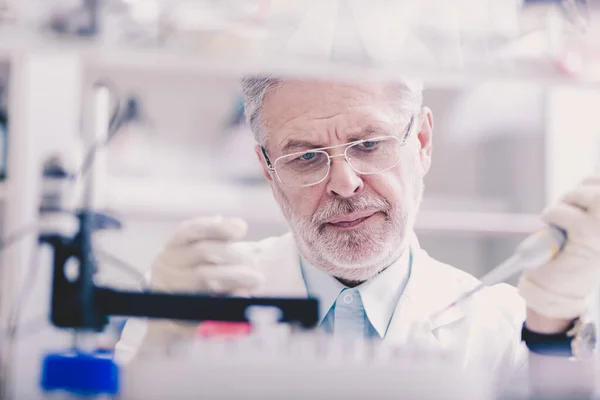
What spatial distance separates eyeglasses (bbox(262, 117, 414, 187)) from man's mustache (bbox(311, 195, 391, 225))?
0.04 m

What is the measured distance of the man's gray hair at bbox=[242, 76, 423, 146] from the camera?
879 millimetres

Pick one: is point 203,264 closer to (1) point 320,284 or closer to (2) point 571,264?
(1) point 320,284

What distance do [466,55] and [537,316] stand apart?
393 millimetres

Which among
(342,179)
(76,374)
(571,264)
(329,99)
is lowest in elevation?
(76,374)

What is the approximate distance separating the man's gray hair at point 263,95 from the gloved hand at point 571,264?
0.27 m

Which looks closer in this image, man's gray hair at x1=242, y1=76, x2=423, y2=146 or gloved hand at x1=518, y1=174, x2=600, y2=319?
gloved hand at x1=518, y1=174, x2=600, y2=319

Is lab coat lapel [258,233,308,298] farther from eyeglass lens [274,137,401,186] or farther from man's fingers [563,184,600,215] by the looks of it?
man's fingers [563,184,600,215]

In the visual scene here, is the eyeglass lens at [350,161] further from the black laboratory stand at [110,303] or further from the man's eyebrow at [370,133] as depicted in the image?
the black laboratory stand at [110,303]

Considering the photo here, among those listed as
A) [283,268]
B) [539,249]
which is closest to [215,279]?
[283,268]

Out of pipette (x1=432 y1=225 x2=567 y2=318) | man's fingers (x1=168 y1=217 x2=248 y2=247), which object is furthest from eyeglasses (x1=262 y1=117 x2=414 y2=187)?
pipette (x1=432 y1=225 x2=567 y2=318)

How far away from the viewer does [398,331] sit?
2.68 ft

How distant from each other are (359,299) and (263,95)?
33 cm

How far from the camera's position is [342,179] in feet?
2.77

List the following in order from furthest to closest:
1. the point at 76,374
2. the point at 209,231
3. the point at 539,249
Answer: the point at 209,231 < the point at 539,249 < the point at 76,374
